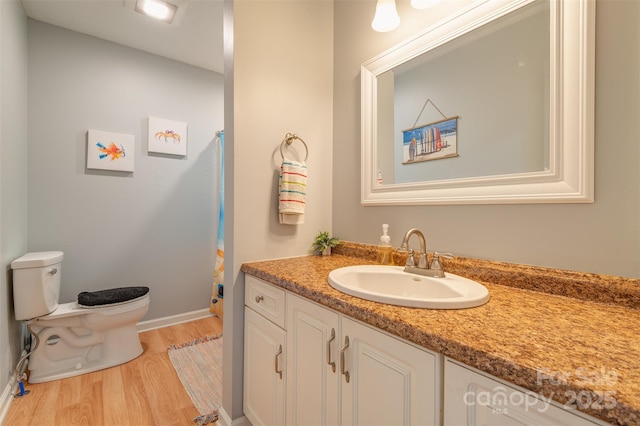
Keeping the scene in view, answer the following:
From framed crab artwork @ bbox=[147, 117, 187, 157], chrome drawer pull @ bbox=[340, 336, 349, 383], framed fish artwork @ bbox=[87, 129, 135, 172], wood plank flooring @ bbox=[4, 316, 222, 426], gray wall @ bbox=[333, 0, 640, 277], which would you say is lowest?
wood plank flooring @ bbox=[4, 316, 222, 426]

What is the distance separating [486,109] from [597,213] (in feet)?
1.65

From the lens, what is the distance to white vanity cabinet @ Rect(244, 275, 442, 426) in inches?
25.8

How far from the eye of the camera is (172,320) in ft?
8.64

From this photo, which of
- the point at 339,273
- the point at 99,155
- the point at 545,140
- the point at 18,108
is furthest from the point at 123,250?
the point at 545,140

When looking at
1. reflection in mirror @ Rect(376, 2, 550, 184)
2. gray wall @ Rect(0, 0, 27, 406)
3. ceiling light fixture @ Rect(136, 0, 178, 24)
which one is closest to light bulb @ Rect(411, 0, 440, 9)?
reflection in mirror @ Rect(376, 2, 550, 184)

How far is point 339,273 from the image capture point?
3.54 ft

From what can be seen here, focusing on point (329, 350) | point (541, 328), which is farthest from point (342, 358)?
point (541, 328)

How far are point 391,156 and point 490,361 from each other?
1.05 m

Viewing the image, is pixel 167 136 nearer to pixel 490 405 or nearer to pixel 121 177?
pixel 121 177

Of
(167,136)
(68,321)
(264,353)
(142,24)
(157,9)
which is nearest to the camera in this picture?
(264,353)

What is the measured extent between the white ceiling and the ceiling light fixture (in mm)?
57

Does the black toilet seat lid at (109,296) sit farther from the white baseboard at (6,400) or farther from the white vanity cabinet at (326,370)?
the white vanity cabinet at (326,370)

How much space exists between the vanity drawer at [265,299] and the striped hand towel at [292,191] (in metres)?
0.35

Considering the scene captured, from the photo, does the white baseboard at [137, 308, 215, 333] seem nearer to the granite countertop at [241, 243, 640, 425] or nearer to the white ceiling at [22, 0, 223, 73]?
the granite countertop at [241, 243, 640, 425]
